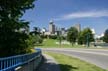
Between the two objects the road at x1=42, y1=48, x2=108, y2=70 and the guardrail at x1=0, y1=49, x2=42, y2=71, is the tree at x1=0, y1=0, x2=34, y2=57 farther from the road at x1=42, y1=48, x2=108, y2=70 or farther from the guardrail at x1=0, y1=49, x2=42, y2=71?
the road at x1=42, y1=48, x2=108, y2=70

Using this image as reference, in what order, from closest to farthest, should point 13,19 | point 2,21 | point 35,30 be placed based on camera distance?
point 2,21, point 13,19, point 35,30

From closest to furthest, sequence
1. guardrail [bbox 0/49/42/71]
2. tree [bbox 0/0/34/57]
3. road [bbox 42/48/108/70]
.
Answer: guardrail [bbox 0/49/42/71] → tree [bbox 0/0/34/57] → road [bbox 42/48/108/70]

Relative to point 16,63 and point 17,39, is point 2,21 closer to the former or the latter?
point 17,39

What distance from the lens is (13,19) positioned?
15414 mm

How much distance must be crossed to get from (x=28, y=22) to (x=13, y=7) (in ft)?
4.09

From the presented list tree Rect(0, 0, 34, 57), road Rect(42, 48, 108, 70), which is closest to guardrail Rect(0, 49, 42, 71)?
tree Rect(0, 0, 34, 57)

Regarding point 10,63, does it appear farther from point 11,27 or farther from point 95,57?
point 95,57

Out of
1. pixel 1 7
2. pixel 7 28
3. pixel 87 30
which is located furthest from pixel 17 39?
pixel 87 30

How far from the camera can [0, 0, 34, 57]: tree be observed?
46.6 feet

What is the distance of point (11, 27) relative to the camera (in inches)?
579

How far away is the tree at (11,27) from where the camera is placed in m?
14.2

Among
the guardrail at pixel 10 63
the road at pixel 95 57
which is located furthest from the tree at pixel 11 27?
the road at pixel 95 57

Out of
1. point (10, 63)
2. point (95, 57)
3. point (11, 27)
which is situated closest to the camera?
point (10, 63)

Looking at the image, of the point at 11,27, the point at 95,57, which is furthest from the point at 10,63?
the point at 95,57
